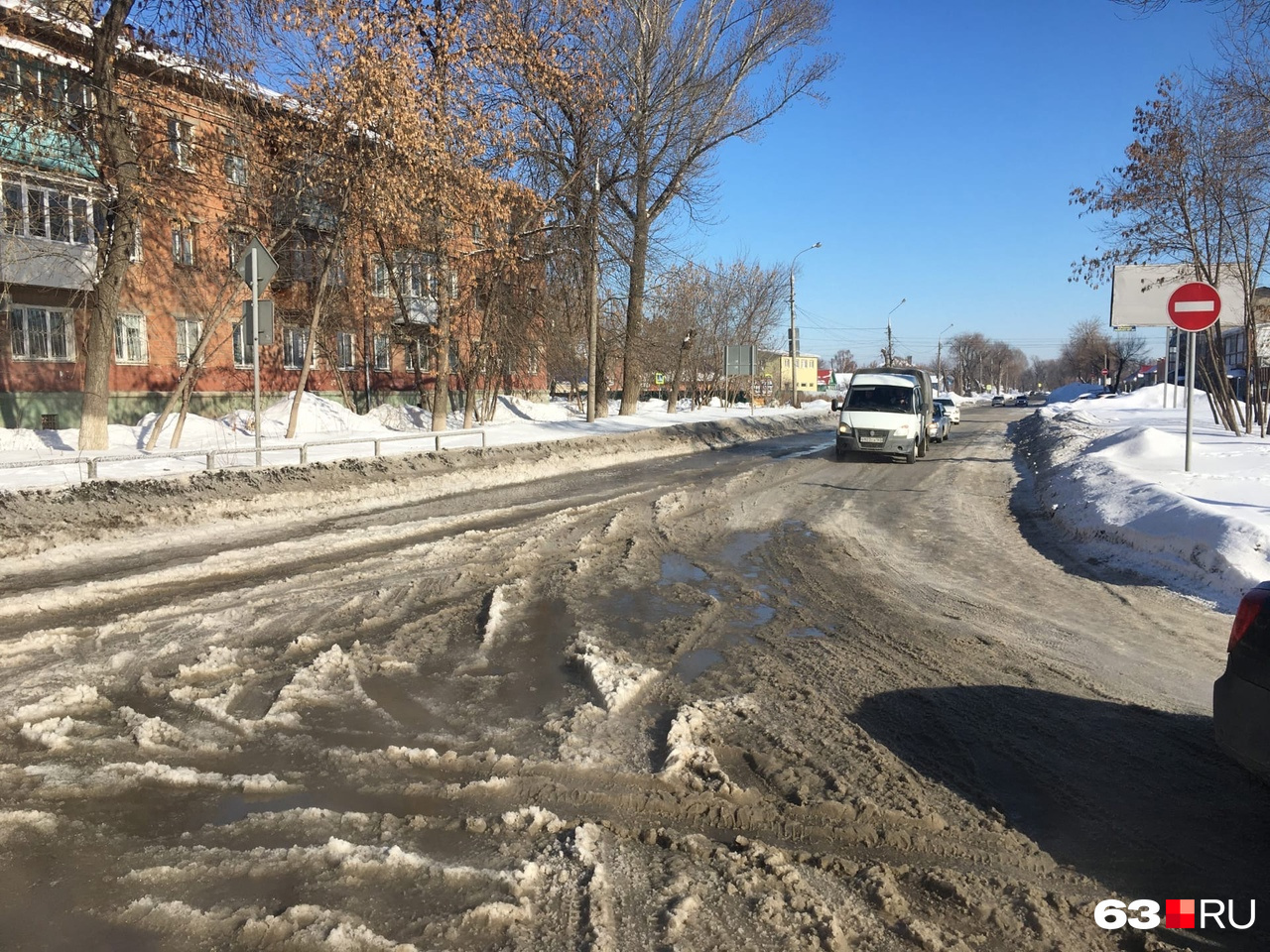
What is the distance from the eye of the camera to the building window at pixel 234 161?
53.5 feet

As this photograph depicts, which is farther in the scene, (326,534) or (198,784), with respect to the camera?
(326,534)

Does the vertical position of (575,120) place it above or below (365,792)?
above

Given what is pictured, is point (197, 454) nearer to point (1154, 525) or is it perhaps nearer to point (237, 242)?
point (237, 242)

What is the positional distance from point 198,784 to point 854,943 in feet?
10.1

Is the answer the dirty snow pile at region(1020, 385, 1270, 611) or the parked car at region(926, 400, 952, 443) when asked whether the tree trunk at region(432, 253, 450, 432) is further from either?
the parked car at region(926, 400, 952, 443)

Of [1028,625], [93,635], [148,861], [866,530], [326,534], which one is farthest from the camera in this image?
[866,530]

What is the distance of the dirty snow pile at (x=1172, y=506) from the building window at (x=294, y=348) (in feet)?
85.7

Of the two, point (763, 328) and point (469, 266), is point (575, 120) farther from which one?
point (763, 328)

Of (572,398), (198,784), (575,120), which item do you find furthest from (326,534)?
(572,398)

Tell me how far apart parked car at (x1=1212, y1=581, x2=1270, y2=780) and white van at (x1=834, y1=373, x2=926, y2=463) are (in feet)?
55.9

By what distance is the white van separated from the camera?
67.4 ft

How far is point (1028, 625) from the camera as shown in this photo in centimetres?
689

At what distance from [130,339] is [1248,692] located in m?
30.9

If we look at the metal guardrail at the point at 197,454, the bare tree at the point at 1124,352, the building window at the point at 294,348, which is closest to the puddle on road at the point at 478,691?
the metal guardrail at the point at 197,454
